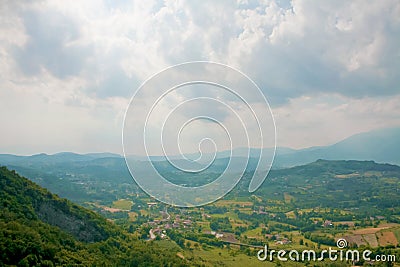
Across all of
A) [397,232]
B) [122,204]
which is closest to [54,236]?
[397,232]

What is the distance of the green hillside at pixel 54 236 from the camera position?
10.2 metres

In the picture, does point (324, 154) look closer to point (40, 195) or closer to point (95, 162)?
point (95, 162)

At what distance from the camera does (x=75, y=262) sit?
1123 centimetres

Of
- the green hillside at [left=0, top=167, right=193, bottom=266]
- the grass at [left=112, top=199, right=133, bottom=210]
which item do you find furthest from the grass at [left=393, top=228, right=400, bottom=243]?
the grass at [left=112, top=199, right=133, bottom=210]

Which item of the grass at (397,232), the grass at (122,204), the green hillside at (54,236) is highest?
the green hillside at (54,236)

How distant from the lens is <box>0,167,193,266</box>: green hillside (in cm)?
1025

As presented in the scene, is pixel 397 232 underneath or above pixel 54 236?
underneath

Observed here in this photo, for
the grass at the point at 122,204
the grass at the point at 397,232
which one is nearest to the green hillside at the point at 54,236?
the grass at the point at 397,232

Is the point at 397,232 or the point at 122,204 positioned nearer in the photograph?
the point at 397,232

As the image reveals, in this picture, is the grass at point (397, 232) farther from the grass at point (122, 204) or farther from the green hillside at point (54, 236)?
the grass at point (122, 204)

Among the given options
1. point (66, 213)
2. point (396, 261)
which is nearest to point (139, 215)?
point (66, 213)

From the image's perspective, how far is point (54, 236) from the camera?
12.7m

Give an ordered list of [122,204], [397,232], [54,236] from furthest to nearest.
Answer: [122,204], [397,232], [54,236]

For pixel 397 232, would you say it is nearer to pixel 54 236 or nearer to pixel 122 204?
pixel 54 236
